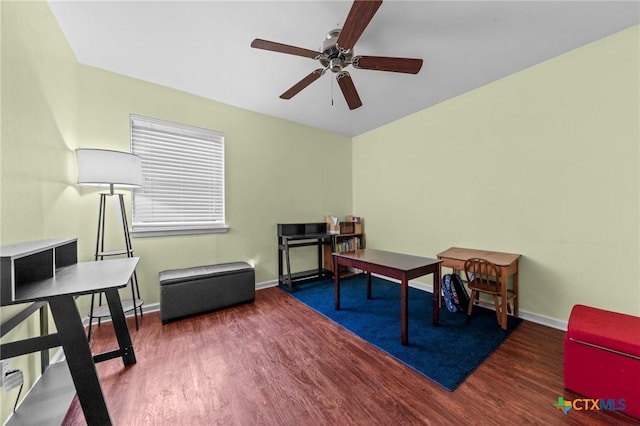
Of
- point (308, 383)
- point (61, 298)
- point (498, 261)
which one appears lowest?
point (308, 383)

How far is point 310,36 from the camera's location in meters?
1.99

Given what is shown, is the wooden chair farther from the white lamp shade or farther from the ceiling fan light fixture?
the white lamp shade

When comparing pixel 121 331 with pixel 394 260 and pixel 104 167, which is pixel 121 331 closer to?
pixel 104 167

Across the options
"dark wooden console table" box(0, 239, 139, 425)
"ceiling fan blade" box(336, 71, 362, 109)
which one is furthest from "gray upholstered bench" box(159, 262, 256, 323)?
"ceiling fan blade" box(336, 71, 362, 109)

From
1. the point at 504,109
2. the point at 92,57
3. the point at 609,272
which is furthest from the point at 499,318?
the point at 92,57

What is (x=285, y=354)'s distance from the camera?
6.43 feet

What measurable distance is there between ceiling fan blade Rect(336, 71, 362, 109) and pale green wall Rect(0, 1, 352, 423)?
1736 millimetres

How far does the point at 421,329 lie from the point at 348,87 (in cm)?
238

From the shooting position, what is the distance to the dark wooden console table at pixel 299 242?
3564mm

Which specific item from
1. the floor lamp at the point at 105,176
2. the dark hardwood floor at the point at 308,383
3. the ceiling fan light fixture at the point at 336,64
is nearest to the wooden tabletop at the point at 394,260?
the dark hardwood floor at the point at 308,383

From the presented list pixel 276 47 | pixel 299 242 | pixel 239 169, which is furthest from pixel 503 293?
pixel 239 169

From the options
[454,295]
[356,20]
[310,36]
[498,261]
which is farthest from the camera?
[454,295]

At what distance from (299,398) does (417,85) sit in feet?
10.5

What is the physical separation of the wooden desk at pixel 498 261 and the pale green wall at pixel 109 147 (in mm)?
2136
